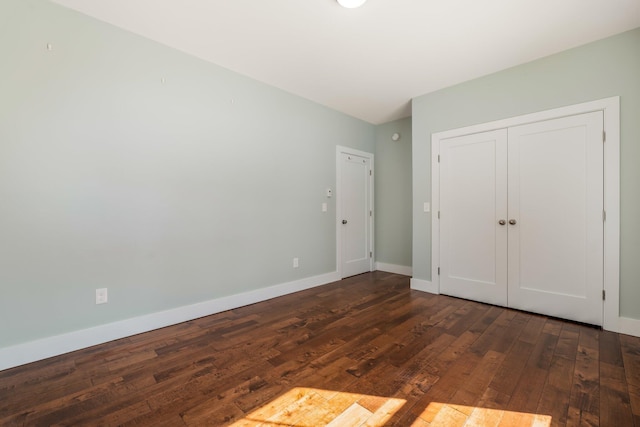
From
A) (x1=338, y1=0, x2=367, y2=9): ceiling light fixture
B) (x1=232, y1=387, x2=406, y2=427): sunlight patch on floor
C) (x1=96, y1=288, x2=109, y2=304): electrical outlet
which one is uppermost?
(x1=338, y1=0, x2=367, y2=9): ceiling light fixture

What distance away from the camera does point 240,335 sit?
2373mm

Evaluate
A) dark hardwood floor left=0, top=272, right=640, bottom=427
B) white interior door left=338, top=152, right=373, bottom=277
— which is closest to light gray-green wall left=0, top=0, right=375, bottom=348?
dark hardwood floor left=0, top=272, right=640, bottom=427

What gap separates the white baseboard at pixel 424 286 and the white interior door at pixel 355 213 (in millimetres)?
1036

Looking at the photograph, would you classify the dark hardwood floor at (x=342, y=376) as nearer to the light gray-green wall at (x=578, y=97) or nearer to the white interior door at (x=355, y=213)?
the light gray-green wall at (x=578, y=97)

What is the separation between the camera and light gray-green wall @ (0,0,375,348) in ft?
6.34

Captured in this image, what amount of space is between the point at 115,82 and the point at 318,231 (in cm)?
272

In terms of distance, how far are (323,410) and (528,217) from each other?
9.13 ft

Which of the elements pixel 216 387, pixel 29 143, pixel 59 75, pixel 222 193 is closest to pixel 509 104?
pixel 222 193

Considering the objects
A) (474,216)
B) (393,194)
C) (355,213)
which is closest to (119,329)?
(355,213)

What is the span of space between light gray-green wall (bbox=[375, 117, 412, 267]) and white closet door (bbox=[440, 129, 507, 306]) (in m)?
1.03

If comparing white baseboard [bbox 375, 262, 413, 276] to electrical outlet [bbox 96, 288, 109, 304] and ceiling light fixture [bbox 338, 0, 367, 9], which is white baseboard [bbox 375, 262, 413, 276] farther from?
electrical outlet [bbox 96, 288, 109, 304]

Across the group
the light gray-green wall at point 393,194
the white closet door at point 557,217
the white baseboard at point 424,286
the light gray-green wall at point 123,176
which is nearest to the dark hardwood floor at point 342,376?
the white closet door at point 557,217

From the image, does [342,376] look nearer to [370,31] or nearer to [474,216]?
[474,216]

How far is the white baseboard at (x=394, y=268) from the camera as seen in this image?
4500 mm
